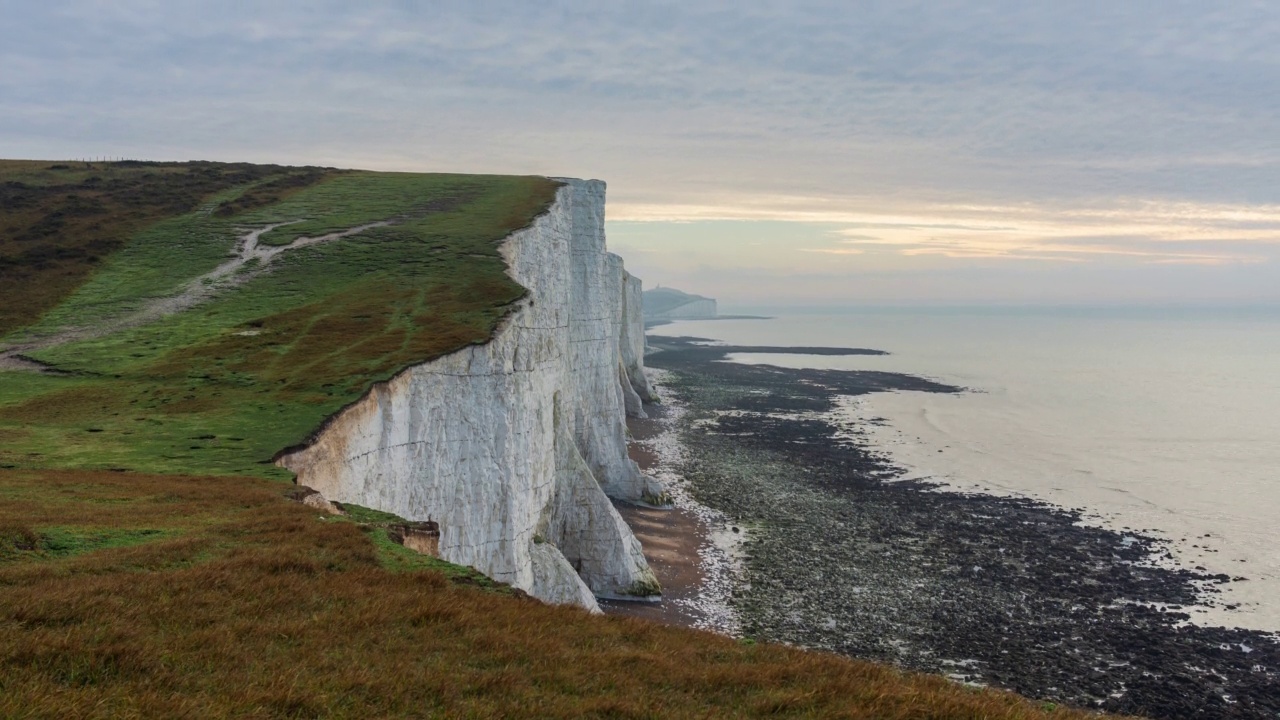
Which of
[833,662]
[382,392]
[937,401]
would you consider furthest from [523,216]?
[937,401]

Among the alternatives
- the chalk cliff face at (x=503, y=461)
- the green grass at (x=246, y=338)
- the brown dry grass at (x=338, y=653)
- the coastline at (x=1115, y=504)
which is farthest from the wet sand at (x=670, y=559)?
the coastline at (x=1115, y=504)

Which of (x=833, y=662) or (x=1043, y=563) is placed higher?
(x=833, y=662)

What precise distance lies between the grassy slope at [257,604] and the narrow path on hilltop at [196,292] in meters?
3.47

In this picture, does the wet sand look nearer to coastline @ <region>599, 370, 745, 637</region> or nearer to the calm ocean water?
coastline @ <region>599, 370, 745, 637</region>

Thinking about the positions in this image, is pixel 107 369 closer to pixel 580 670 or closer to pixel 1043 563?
pixel 580 670

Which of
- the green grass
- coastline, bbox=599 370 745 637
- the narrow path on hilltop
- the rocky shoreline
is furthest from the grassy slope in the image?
the rocky shoreline

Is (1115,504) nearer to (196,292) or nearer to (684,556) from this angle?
(684,556)

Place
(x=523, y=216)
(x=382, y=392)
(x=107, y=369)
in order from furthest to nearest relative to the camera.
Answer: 1. (x=523, y=216)
2. (x=107, y=369)
3. (x=382, y=392)

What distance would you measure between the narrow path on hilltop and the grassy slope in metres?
3.47

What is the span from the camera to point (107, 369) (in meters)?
26.0

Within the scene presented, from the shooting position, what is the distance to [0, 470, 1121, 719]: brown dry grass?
713 centimetres

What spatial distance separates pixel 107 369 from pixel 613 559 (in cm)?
1882

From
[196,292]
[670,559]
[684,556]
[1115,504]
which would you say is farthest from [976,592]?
[196,292]

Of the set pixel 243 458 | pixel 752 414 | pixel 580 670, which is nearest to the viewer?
pixel 580 670
